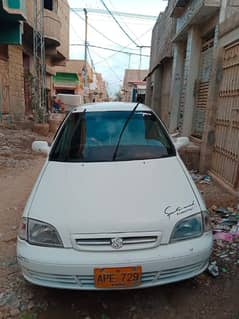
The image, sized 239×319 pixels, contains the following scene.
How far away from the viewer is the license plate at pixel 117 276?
71.9 inches

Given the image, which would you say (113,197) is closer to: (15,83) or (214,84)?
(214,84)

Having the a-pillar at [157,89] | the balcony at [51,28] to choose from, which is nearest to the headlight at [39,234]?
the a-pillar at [157,89]

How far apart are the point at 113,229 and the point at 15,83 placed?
1238 cm

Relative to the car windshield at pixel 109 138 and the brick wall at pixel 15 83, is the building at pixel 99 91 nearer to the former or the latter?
the brick wall at pixel 15 83

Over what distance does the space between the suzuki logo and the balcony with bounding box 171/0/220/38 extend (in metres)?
5.54

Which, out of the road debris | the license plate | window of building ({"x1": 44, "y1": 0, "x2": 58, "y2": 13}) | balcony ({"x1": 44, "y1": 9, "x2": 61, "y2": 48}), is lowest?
the road debris

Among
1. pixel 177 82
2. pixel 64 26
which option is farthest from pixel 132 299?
pixel 64 26

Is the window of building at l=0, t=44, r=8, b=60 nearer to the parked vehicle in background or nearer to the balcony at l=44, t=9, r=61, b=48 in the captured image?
the balcony at l=44, t=9, r=61, b=48

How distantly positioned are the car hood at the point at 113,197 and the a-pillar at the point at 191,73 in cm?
539

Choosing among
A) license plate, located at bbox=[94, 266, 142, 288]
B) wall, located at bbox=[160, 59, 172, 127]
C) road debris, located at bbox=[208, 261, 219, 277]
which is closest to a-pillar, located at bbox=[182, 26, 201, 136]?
wall, located at bbox=[160, 59, 172, 127]

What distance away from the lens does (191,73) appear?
7.44m

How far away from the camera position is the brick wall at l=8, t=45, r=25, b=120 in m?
12.0

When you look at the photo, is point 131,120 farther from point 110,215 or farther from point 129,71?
point 129,71

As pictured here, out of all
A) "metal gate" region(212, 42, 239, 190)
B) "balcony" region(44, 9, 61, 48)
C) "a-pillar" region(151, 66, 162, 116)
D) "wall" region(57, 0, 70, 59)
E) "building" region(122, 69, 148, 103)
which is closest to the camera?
"metal gate" region(212, 42, 239, 190)
